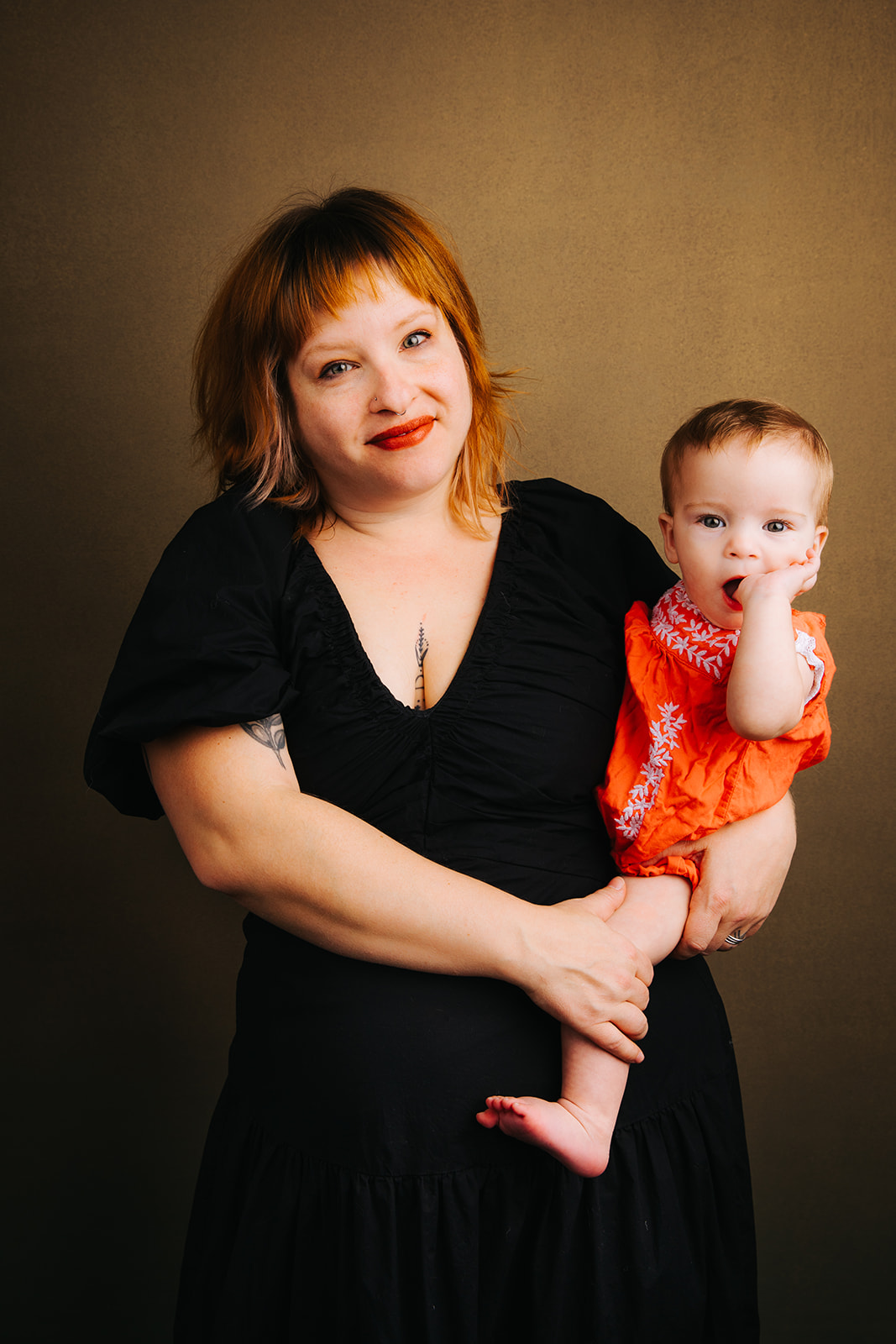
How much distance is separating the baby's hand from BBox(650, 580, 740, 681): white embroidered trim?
75 millimetres

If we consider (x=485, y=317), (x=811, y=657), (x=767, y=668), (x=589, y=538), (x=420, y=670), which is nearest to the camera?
(x=767, y=668)

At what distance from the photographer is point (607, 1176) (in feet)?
3.67

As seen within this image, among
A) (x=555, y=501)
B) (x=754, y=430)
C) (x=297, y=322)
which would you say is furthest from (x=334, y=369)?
(x=754, y=430)

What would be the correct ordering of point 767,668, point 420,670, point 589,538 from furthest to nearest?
point 589,538 → point 420,670 → point 767,668

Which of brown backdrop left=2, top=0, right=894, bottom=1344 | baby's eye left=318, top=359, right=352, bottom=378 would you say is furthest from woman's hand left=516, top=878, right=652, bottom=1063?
brown backdrop left=2, top=0, right=894, bottom=1344

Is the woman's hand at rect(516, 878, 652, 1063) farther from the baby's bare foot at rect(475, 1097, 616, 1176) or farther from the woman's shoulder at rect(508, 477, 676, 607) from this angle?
the woman's shoulder at rect(508, 477, 676, 607)

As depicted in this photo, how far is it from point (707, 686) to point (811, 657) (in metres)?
0.13

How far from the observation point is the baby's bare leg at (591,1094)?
1.04m

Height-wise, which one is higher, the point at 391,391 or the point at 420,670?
the point at 391,391

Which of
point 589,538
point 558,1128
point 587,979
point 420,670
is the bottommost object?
point 558,1128

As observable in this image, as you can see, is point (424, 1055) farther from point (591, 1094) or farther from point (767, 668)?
point (767, 668)

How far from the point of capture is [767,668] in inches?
39.6

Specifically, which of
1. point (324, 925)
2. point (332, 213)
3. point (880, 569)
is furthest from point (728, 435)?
point (880, 569)

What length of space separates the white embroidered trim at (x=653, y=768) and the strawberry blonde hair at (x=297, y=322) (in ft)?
1.23
